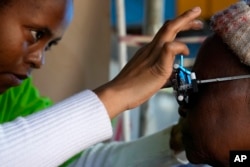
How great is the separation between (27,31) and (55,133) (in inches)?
9.4

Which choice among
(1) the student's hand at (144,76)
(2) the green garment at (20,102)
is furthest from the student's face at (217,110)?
(2) the green garment at (20,102)

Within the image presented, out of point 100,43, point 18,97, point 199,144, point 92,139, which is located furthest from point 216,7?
point 92,139

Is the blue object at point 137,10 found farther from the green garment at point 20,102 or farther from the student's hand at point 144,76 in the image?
the student's hand at point 144,76

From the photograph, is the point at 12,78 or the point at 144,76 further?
the point at 12,78

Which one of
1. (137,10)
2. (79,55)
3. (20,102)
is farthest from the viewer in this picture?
(137,10)

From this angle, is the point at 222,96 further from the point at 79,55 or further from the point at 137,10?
the point at 137,10

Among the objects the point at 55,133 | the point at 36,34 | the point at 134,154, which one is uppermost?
the point at 36,34

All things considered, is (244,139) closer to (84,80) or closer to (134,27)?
(84,80)

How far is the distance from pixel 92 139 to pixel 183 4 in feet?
3.19

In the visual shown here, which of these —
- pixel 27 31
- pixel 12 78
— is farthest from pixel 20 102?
pixel 27 31

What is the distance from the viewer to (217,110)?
0.91m

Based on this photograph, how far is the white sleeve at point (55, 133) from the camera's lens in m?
0.81

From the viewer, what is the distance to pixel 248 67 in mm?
882

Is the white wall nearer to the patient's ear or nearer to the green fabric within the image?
the green fabric
